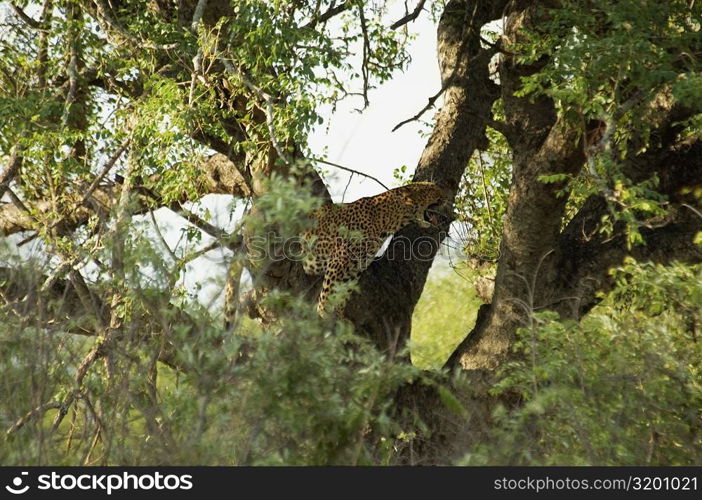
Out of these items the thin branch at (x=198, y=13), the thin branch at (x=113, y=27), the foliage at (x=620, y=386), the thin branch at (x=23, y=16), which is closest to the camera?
the foliage at (x=620, y=386)

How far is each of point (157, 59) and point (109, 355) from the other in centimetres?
383

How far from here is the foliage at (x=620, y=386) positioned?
5.66 meters

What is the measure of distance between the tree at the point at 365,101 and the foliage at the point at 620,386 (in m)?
1.07

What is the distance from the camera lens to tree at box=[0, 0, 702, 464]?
7848mm

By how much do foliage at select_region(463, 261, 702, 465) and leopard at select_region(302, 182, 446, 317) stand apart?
7.75 ft

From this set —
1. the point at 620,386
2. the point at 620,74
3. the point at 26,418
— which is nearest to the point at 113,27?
the point at 620,74

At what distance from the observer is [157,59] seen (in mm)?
9273

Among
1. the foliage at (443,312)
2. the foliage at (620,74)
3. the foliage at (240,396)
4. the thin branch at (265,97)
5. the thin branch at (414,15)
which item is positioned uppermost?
the thin branch at (414,15)

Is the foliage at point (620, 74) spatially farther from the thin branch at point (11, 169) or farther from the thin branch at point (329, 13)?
the thin branch at point (11, 169)

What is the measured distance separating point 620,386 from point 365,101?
411cm

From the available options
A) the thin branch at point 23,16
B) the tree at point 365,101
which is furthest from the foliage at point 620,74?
the thin branch at point 23,16

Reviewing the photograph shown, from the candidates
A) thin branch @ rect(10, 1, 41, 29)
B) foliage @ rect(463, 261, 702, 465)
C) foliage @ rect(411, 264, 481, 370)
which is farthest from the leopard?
foliage @ rect(411, 264, 481, 370)

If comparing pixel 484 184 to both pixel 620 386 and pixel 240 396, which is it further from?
pixel 240 396

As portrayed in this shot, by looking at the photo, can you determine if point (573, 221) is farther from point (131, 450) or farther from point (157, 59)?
point (131, 450)
